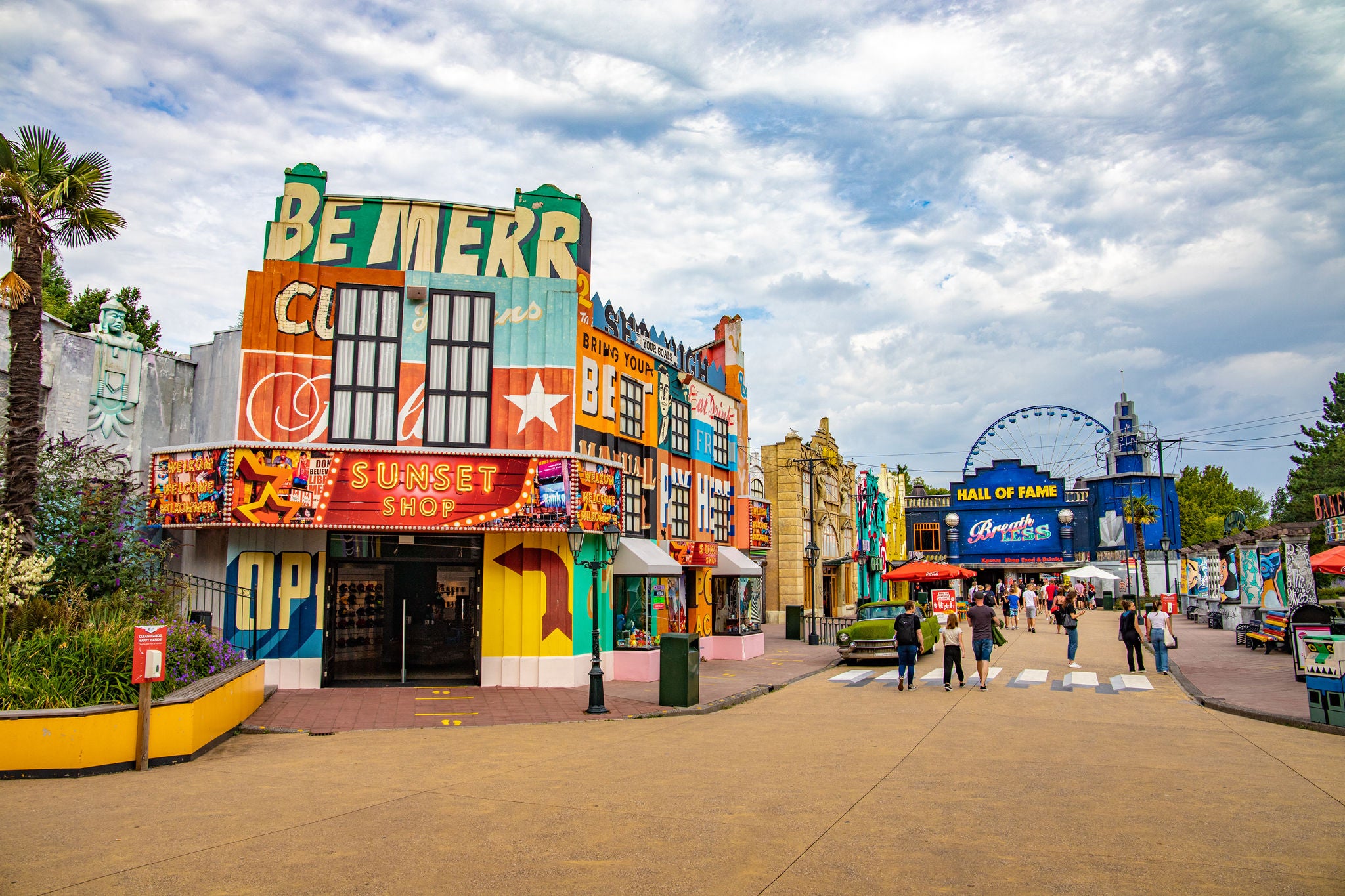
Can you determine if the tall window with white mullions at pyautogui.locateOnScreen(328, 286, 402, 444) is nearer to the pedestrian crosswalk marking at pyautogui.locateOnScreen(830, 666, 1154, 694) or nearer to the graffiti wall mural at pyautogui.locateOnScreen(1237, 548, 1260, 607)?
the pedestrian crosswalk marking at pyautogui.locateOnScreen(830, 666, 1154, 694)

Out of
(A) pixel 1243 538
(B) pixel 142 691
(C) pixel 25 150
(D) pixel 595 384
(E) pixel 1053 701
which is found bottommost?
(E) pixel 1053 701

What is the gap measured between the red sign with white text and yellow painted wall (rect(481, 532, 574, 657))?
7977mm

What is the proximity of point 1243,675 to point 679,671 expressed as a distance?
12491 mm

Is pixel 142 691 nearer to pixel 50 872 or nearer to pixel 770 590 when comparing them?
pixel 50 872

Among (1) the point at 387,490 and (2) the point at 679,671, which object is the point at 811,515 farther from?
(1) the point at 387,490

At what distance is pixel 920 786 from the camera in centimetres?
881

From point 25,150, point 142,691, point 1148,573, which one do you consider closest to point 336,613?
point 142,691

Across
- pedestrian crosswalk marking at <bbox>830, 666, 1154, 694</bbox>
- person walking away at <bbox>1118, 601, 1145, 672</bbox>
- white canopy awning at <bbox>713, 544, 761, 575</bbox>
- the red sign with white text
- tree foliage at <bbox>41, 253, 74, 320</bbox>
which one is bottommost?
pedestrian crosswalk marking at <bbox>830, 666, 1154, 694</bbox>

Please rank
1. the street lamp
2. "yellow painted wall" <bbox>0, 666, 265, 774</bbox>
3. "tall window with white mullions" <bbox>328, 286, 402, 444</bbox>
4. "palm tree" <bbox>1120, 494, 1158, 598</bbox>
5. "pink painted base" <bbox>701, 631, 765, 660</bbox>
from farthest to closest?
"palm tree" <bbox>1120, 494, 1158, 598</bbox>
the street lamp
"pink painted base" <bbox>701, 631, 765, 660</bbox>
"tall window with white mullions" <bbox>328, 286, 402, 444</bbox>
"yellow painted wall" <bbox>0, 666, 265, 774</bbox>

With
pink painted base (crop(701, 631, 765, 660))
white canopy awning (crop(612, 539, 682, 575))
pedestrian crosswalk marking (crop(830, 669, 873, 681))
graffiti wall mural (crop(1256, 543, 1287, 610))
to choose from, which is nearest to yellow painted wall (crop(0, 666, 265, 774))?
white canopy awning (crop(612, 539, 682, 575))

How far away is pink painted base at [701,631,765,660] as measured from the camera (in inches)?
937

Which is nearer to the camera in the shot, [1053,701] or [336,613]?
[1053,701]

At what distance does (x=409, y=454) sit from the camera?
1686cm

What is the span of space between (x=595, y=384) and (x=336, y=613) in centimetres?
749
